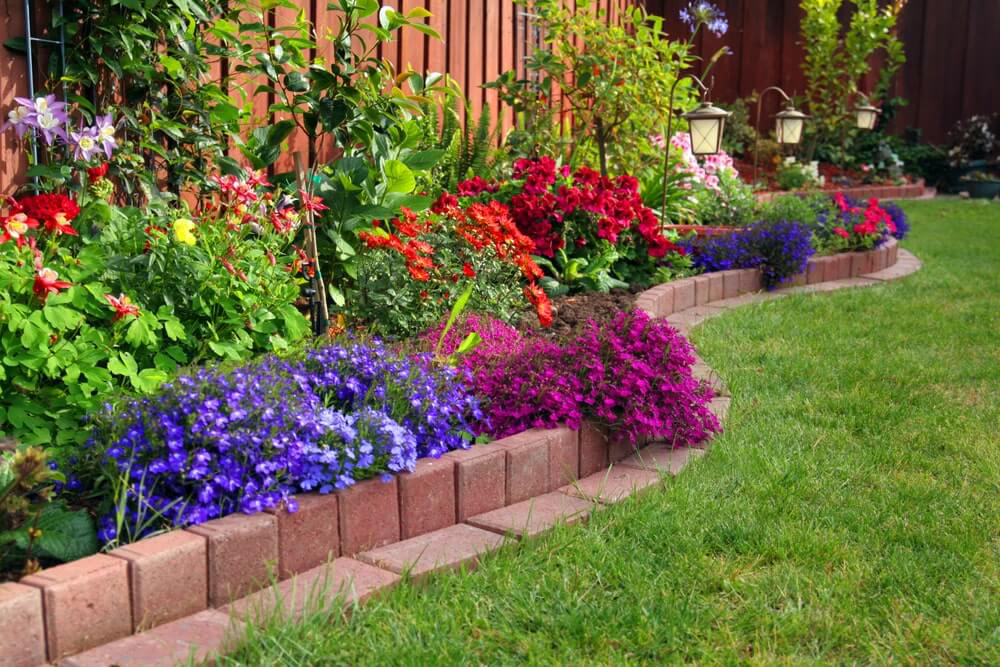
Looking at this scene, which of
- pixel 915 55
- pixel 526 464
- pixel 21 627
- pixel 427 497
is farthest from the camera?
pixel 915 55

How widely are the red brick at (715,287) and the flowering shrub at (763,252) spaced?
20 cm

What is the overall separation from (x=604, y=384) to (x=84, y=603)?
5.15ft

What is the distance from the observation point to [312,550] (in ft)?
7.47

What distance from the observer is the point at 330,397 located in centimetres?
273

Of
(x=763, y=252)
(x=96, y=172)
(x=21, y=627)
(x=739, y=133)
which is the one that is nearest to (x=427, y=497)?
(x=21, y=627)

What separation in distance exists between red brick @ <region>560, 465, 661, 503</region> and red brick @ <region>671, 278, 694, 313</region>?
223 centimetres

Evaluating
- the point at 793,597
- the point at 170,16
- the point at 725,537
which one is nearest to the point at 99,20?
the point at 170,16

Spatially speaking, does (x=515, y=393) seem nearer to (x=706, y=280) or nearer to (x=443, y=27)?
(x=706, y=280)

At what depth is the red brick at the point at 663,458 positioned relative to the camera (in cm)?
297

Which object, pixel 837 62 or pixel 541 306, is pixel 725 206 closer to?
pixel 541 306

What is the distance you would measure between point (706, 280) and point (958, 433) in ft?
7.45

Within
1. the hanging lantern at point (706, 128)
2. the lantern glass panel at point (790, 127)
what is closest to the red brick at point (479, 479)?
the hanging lantern at point (706, 128)

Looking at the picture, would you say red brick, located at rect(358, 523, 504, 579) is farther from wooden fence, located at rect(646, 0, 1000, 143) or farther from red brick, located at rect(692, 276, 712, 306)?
wooden fence, located at rect(646, 0, 1000, 143)

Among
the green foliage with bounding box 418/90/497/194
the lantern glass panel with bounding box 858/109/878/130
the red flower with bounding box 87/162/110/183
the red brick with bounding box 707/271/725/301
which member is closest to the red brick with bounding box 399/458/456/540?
the red flower with bounding box 87/162/110/183
